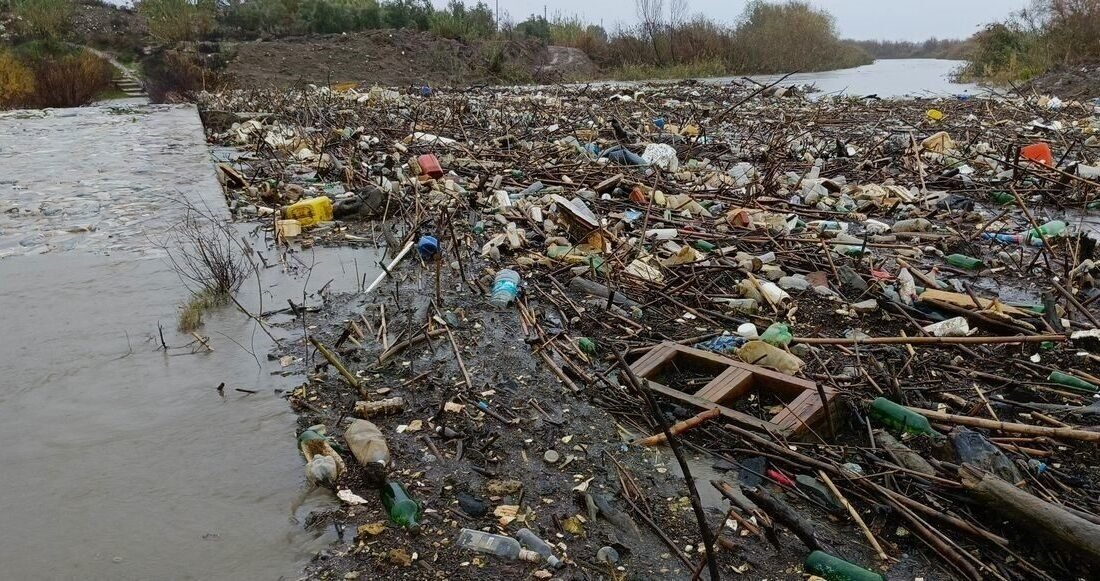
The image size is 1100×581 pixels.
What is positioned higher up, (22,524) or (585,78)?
(585,78)

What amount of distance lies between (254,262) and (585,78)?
24.8 meters

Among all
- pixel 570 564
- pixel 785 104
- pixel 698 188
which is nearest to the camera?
pixel 570 564

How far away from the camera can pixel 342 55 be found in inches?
941

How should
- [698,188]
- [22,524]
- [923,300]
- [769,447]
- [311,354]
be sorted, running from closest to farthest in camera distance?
[22,524] → [769,447] → [311,354] → [923,300] → [698,188]

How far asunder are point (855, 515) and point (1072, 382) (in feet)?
4.50

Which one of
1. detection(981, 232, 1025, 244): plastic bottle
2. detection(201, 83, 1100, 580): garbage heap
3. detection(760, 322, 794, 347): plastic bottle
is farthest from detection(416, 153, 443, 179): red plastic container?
detection(981, 232, 1025, 244): plastic bottle

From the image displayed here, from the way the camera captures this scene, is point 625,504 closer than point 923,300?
Yes

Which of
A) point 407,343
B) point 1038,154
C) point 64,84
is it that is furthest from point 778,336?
point 64,84

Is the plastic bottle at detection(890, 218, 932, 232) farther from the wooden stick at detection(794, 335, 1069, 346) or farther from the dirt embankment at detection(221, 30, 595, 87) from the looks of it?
the dirt embankment at detection(221, 30, 595, 87)

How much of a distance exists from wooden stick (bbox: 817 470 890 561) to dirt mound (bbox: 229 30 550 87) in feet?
66.7

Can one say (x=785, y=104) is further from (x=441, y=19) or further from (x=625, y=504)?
(x=441, y=19)

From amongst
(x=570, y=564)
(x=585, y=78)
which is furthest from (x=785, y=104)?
(x=585, y=78)

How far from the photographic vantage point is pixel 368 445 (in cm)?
226

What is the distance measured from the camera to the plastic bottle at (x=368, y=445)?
85.1 inches
